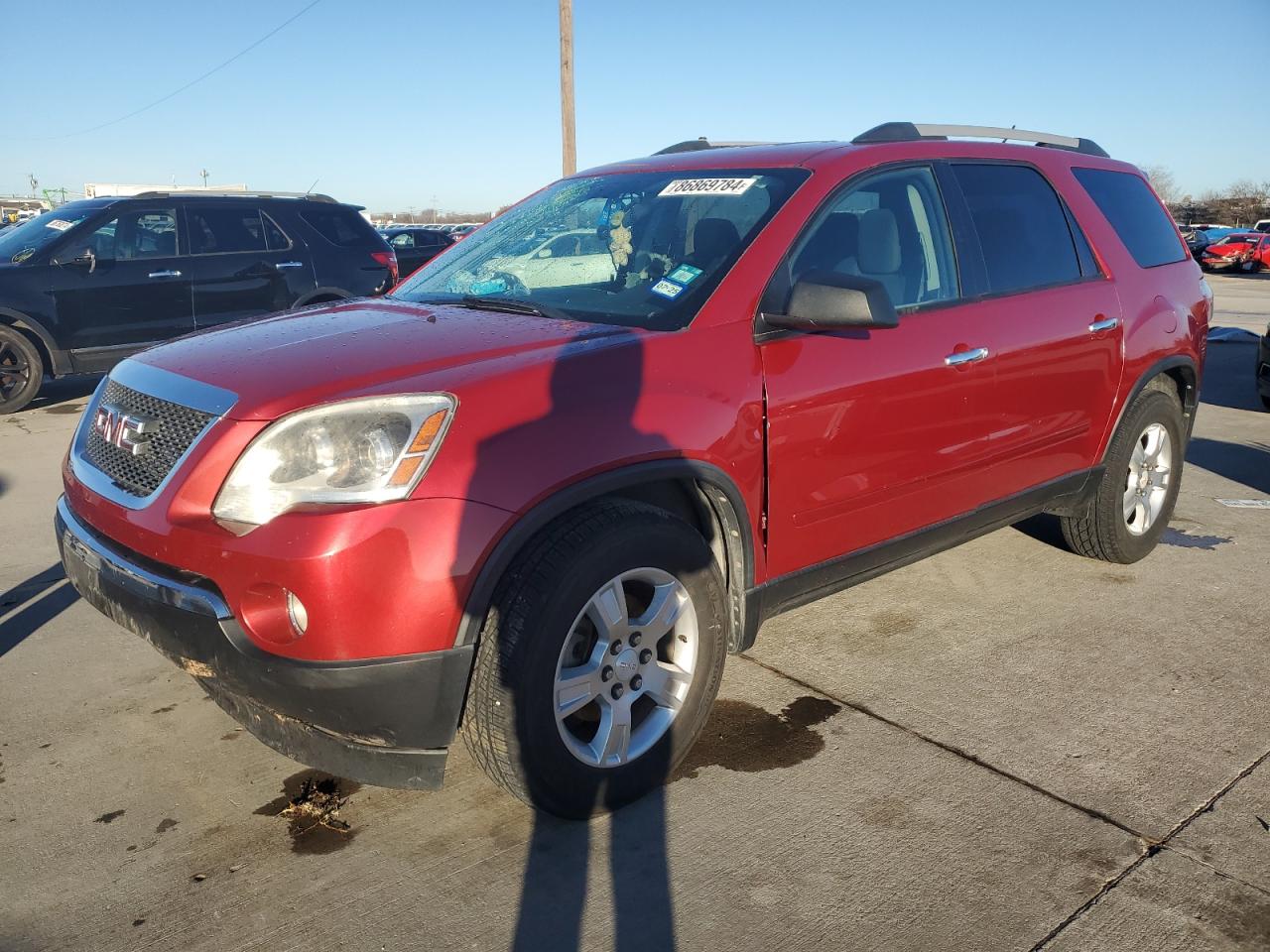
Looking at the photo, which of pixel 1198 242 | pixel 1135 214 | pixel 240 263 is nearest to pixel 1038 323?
pixel 1135 214

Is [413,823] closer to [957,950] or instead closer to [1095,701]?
[957,950]

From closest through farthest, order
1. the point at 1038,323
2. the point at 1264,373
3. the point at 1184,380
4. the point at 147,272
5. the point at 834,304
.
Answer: the point at 834,304, the point at 1038,323, the point at 1184,380, the point at 1264,373, the point at 147,272

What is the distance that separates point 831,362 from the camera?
323 cm

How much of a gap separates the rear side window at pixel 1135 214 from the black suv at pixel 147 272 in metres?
7.04

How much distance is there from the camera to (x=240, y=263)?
9492 mm

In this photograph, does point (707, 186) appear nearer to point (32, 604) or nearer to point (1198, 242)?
point (32, 604)

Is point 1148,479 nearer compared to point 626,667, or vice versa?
point 626,667

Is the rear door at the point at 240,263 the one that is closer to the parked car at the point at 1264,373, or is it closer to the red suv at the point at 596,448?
the red suv at the point at 596,448

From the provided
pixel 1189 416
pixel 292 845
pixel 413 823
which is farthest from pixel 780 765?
pixel 1189 416

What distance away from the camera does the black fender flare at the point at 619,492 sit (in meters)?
2.49

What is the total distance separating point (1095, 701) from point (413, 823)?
2.33 m

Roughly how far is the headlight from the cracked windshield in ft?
2.85

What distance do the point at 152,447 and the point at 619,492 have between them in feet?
4.14

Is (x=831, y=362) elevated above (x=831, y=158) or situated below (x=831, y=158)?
below
